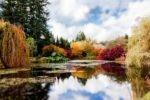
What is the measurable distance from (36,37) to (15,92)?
4347 cm

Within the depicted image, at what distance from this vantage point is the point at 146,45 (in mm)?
27141

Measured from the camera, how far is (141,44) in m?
27.4

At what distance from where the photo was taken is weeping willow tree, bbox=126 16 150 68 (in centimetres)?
2700

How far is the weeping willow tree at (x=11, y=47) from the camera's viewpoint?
28.7m

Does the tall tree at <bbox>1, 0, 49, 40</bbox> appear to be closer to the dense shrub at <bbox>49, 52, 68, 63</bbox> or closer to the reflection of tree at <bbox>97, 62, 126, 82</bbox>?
the dense shrub at <bbox>49, 52, 68, 63</bbox>

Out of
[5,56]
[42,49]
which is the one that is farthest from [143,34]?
[42,49]

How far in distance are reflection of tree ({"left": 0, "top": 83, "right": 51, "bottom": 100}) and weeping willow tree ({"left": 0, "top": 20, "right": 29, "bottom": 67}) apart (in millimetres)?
11197

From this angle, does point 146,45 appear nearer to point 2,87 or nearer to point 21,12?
point 2,87

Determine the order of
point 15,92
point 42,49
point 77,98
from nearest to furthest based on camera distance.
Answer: point 77,98
point 15,92
point 42,49

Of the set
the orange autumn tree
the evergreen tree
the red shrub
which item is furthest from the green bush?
the evergreen tree

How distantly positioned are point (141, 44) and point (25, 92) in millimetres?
14297

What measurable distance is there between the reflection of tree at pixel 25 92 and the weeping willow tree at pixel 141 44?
11.7 metres

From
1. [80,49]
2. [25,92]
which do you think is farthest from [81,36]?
[25,92]

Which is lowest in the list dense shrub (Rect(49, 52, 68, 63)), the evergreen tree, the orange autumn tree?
dense shrub (Rect(49, 52, 68, 63))
